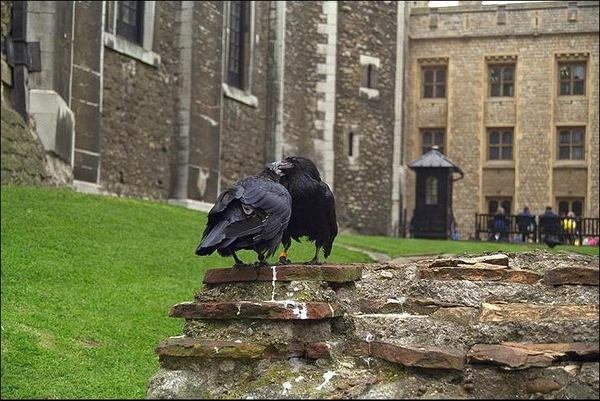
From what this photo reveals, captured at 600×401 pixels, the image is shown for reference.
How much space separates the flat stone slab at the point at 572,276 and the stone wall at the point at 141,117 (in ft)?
60.0

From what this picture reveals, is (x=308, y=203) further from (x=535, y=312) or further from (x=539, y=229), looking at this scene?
(x=539, y=229)

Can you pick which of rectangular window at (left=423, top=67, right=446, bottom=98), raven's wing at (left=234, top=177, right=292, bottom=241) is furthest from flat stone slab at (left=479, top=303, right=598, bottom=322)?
rectangular window at (left=423, top=67, right=446, bottom=98)

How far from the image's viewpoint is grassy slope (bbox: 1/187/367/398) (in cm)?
813

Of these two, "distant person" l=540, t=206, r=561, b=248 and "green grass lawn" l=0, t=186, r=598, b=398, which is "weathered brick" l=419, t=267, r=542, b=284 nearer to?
"green grass lawn" l=0, t=186, r=598, b=398

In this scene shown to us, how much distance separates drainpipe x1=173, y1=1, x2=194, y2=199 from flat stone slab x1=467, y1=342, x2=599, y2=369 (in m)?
21.4

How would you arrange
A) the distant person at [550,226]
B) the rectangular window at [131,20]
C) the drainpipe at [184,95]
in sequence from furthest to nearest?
the distant person at [550,226], the drainpipe at [184,95], the rectangular window at [131,20]

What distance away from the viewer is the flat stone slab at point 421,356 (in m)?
4.46

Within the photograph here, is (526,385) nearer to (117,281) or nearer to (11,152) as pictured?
(117,281)

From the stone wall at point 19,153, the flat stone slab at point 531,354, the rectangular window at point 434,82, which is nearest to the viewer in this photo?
the flat stone slab at point 531,354

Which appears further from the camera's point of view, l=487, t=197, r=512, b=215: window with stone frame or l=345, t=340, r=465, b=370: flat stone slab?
l=487, t=197, r=512, b=215: window with stone frame

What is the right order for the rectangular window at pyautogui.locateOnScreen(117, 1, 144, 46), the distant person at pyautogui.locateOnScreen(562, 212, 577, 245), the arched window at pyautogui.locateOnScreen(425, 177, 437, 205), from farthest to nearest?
1. the arched window at pyautogui.locateOnScreen(425, 177, 437, 205)
2. the distant person at pyautogui.locateOnScreen(562, 212, 577, 245)
3. the rectangular window at pyautogui.locateOnScreen(117, 1, 144, 46)

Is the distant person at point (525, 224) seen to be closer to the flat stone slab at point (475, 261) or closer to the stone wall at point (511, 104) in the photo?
the stone wall at point (511, 104)

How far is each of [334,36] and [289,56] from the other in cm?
219

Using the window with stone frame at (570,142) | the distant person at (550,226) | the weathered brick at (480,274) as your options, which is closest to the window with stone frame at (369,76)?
the distant person at (550,226)
